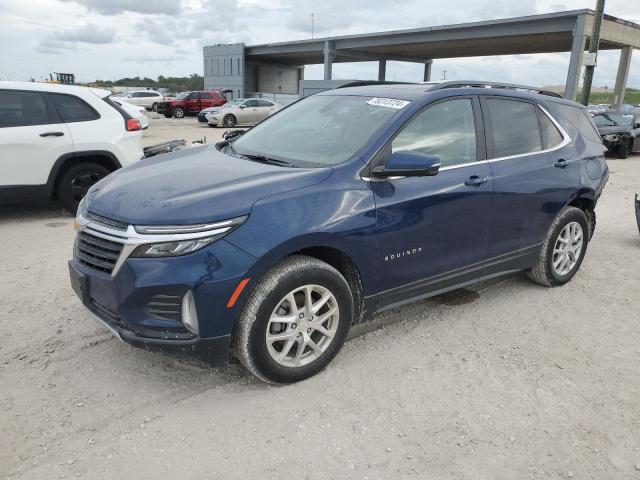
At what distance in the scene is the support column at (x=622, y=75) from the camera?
30.1 meters

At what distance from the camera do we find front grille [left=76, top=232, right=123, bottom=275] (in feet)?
9.41

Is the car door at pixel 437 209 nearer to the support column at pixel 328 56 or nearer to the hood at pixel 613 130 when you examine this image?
the hood at pixel 613 130

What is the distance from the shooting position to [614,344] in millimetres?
3859

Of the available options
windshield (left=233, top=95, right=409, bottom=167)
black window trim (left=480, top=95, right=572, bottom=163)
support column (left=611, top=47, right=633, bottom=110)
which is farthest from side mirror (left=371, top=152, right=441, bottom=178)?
support column (left=611, top=47, right=633, bottom=110)

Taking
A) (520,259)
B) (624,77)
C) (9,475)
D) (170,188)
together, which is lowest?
(9,475)

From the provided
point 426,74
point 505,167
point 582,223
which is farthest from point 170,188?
point 426,74

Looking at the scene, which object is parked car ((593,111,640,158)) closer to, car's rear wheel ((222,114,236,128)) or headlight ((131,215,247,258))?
headlight ((131,215,247,258))

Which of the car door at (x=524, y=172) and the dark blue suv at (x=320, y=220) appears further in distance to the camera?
the car door at (x=524, y=172)

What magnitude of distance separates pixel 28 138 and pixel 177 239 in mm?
4740

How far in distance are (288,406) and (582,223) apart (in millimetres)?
3353

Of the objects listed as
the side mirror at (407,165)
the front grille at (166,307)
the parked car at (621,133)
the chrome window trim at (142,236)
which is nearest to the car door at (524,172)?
the side mirror at (407,165)

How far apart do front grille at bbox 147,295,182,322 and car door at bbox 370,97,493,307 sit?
126 cm

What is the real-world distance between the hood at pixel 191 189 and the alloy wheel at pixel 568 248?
8.59 ft

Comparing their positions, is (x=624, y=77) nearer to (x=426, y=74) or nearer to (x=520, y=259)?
(x=426, y=74)
